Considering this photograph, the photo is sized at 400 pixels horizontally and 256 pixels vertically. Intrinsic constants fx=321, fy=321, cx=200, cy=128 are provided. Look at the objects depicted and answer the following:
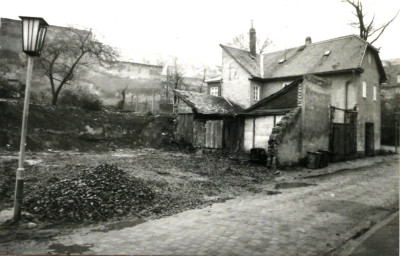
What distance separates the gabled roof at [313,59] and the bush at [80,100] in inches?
486

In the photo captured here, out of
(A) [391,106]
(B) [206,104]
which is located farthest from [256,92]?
(A) [391,106]

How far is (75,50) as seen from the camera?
25984mm

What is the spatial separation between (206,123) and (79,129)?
343 inches

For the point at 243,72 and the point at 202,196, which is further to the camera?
the point at 243,72

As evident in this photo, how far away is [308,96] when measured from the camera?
57.8 ft

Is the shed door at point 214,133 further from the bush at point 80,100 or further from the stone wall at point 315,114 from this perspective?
the bush at point 80,100

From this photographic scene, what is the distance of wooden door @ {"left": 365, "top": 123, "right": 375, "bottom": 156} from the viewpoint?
84.1 ft

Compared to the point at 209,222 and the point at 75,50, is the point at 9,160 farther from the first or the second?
the point at 75,50

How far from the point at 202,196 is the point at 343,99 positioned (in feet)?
58.3

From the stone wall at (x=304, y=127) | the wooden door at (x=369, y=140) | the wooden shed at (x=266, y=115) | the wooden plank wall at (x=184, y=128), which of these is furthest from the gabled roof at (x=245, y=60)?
the wooden door at (x=369, y=140)

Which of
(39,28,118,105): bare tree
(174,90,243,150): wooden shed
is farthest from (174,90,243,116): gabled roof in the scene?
(39,28,118,105): bare tree

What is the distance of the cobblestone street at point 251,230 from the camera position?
541cm

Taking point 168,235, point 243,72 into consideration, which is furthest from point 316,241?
point 243,72

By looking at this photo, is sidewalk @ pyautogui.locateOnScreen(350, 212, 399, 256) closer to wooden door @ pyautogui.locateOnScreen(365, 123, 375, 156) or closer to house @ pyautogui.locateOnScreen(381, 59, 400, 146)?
wooden door @ pyautogui.locateOnScreen(365, 123, 375, 156)
